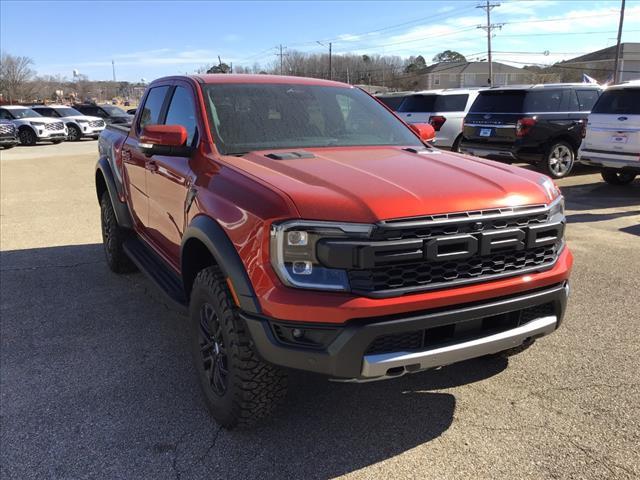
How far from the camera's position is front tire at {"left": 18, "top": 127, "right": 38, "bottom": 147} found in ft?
79.2

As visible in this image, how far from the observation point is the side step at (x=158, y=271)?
3.53m

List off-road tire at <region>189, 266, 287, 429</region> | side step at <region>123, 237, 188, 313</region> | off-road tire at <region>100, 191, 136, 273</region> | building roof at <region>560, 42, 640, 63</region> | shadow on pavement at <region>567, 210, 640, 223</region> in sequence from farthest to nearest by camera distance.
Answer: building roof at <region>560, 42, 640, 63</region> < shadow on pavement at <region>567, 210, 640, 223</region> < off-road tire at <region>100, 191, 136, 273</region> < side step at <region>123, 237, 188, 313</region> < off-road tire at <region>189, 266, 287, 429</region>

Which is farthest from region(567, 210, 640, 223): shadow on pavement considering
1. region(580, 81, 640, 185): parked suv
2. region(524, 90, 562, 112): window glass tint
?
region(524, 90, 562, 112): window glass tint

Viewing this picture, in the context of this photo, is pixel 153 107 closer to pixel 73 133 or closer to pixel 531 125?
pixel 531 125

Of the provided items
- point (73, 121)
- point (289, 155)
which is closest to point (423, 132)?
point (289, 155)

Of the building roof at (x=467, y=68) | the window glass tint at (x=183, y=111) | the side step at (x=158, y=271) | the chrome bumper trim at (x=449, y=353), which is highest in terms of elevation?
the building roof at (x=467, y=68)

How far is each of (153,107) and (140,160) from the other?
567 millimetres

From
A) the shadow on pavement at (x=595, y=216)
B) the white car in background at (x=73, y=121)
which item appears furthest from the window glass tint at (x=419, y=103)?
the white car in background at (x=73, y=121)

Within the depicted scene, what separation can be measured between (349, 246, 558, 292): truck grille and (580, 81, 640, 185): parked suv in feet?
25.6

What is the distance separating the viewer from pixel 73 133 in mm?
26344

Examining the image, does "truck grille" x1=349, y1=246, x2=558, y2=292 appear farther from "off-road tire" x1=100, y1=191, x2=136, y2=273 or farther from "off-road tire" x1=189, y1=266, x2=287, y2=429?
"off-road tire" x1=100, y1=191, x2=136, y2=273

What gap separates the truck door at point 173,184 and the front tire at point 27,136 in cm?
2329

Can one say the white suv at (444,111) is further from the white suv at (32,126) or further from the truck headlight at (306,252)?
the white suv at (32,126)

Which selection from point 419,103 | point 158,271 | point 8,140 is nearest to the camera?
point 158,271
